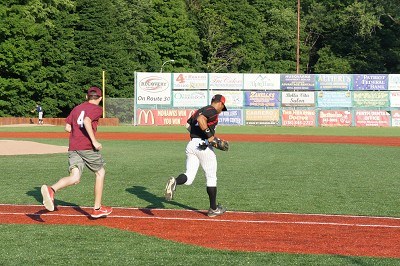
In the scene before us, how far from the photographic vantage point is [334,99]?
6506 cm

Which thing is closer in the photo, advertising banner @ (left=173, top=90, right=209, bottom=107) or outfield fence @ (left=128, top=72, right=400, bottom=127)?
outfield fence @ (left=128, top=72, right=400, bottom=127)

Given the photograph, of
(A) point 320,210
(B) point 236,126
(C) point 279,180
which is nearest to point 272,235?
(A) point 320,210

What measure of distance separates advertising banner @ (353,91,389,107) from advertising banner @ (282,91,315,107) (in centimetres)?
357

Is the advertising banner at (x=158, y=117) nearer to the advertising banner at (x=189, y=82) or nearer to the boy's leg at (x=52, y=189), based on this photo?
the advertising banner at (x=189, y=82)

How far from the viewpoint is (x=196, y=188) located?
57.2 feet

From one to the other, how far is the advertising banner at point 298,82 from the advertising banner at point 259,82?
0.67 meters

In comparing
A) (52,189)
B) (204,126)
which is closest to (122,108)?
(204,126)

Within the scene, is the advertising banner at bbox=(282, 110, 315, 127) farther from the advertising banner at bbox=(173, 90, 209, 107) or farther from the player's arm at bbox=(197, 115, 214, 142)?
the player's arm at bbox=(197, 115, 214, 142)

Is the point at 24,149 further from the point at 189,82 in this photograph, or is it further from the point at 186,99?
the point at 189,82

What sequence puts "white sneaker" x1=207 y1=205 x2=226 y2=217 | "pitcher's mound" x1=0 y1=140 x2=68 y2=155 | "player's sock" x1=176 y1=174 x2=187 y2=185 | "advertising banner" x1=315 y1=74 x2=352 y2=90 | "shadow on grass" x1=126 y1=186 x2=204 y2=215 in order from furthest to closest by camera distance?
"advertising banner" x1=315 y1=74 x2=352 y2=90, "pitcher's mound" x1=0 y1=140 x2=68 y2=155, "shadow on grass" x1=126 y1=186 x2=204 y2=215, "white sneaker" x1=207 y1=205 x2=226 y2=217, "player's sock" x1=176 y1=174 x2=187 y2=185

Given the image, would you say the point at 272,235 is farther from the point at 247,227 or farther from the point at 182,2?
the point at 182,2

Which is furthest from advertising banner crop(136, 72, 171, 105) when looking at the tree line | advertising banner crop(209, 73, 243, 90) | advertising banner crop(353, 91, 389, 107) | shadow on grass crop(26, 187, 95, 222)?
shadow on grass crop(26, 187, 95, 222)

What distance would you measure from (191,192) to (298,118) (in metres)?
49.8

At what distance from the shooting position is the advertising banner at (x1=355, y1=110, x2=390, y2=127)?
6494cm
